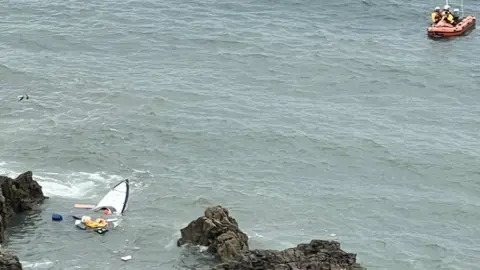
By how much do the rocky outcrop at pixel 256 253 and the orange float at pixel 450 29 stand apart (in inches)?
1563

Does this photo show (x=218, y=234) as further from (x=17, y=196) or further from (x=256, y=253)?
(x=17, y=196)

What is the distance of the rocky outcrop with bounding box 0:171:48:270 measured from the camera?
44.0 m

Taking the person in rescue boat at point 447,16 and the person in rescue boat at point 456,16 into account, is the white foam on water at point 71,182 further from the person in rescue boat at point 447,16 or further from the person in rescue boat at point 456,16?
the person in rescue boat at point 456,16

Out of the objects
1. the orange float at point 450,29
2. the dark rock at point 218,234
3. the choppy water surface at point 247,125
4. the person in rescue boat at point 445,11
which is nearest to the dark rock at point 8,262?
the choppy water surface at point 247,125

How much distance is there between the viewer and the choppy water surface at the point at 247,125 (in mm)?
46938

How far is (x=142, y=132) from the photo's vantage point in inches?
2292

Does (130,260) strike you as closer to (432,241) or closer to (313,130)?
(432,241)

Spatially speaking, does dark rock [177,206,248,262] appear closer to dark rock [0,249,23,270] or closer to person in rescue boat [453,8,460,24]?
dark rock [0,249,23,270]

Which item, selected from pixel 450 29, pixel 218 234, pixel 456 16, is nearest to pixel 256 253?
pixel 218 234

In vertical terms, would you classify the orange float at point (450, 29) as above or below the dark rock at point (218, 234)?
below

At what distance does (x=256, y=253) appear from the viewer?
3806cm

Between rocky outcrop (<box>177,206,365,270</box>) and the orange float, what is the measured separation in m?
39.7

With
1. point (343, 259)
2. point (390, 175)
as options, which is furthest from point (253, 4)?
point (343, 259)

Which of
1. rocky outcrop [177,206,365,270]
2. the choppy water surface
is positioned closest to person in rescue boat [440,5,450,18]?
the choppy water surface
